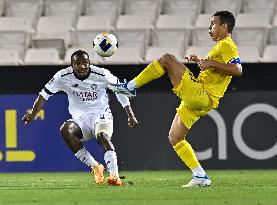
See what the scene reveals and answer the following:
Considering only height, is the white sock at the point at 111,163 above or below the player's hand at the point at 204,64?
below

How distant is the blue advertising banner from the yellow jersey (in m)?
4.38

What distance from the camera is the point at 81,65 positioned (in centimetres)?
1059

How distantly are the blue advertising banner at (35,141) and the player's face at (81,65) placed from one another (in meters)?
3.07

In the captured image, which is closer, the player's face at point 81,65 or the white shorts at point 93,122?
the player's face at point 81,65


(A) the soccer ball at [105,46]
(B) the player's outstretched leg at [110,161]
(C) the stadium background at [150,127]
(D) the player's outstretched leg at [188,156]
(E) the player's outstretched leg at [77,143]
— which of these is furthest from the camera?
(C) the stadium background at [150,127]

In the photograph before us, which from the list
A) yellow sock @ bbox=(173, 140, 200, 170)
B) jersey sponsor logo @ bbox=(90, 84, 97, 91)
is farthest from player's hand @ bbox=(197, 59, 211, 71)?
jersey sponsor logo @ bbox=(90, 84, 97, 91)

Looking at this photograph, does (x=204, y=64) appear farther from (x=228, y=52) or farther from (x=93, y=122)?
(x=93, y=122)

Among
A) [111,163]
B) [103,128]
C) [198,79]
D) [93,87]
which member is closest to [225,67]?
[198,79]

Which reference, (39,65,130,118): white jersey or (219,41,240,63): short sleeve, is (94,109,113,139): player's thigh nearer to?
(39,65,130,118): white jersey

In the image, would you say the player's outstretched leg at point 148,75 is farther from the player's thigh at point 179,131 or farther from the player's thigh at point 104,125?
the player's thigh at point 104,125

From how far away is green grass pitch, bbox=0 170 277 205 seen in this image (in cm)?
796

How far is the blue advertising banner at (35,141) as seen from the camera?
13.6m

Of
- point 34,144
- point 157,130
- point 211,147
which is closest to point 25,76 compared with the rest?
point 34,144

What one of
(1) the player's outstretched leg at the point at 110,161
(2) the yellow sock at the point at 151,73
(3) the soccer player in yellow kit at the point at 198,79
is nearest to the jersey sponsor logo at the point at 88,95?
(1) the player's outstretched leg at the point at 110,161
